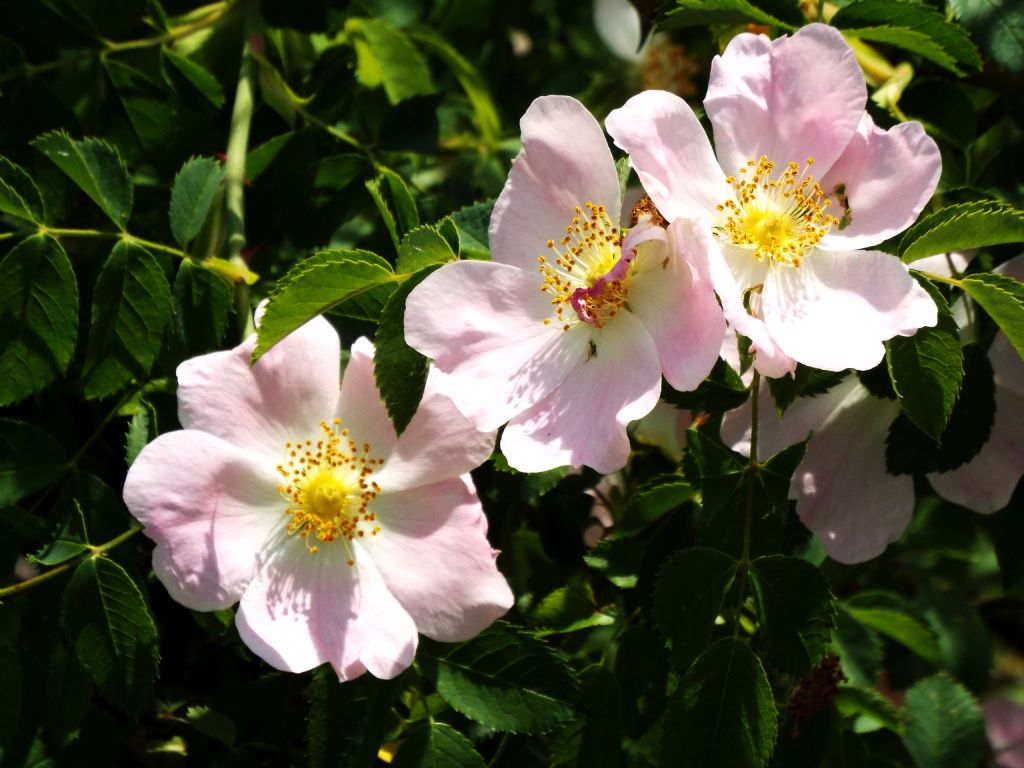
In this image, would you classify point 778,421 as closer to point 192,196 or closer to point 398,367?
point 398,367

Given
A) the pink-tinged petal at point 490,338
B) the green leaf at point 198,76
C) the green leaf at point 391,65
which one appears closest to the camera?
the pink-tinged petal at point 490,338

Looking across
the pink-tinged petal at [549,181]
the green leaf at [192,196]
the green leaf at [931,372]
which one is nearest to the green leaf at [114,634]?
the green leaf at [192,196]

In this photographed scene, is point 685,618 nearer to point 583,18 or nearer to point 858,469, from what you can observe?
point 858,469

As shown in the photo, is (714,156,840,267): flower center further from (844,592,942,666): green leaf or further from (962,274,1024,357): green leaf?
(844,592,942,666): green leaf

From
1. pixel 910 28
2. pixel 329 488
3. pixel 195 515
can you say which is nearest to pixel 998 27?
pixel 910 28

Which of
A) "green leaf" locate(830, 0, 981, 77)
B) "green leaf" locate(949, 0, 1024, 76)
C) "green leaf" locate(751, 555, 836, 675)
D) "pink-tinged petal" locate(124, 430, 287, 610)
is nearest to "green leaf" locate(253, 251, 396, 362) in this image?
"pink-tinged petal" locate(124, 430, 287, 610)

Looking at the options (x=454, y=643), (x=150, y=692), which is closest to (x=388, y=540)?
(x=454, y=643)

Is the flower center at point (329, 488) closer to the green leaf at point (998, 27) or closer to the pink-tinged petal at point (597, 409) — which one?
the pink-tinged petal at point (597, 409)
